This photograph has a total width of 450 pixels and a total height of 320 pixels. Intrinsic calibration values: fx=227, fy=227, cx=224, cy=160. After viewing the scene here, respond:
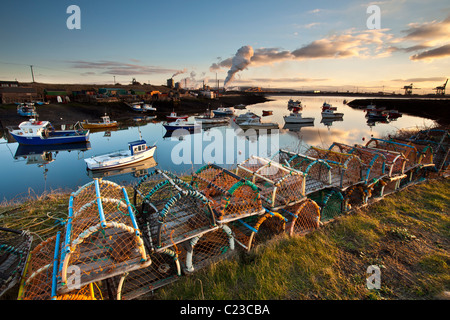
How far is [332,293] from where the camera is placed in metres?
3.58

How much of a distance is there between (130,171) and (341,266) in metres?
15.2

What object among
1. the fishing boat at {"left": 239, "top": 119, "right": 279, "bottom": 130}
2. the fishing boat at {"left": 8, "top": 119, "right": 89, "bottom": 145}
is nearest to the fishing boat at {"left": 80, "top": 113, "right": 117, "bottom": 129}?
the fishing boat at {"left": 8, "top": 119, "right": 89, "bottom": 145}

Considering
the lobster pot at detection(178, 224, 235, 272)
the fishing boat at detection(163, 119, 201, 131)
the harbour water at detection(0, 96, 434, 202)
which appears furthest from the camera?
the fishing boat at detection(163, 119, 201, 131)

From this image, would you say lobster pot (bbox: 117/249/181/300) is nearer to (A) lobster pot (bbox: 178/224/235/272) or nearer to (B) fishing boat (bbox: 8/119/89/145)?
(A) lobster pot (bbox: 178/224/235/272)

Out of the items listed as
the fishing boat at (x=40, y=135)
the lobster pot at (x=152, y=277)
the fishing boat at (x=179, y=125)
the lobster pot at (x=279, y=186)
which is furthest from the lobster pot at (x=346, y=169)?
the fishing boat at (x=179, y=125)

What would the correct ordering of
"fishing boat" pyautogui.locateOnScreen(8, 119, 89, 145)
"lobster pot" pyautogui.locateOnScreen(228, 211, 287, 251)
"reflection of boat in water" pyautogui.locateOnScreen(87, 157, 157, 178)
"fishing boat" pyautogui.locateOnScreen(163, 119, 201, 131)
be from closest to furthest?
"lobster pot" pyautogui.locateOnScreen(228, 211, 287, 251) < "reflection of boat in water" pyautogui.locateOnScreen(87, 157, 157, 178) < "fishing boat" pyautogui.locateOnScreen(8, 119, 89, 145) < "fishing boat" pyautogui.locateOnScreen(163, 119, 201, 131)

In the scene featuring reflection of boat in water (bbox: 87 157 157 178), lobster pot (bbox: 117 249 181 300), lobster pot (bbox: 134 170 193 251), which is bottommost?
reflection of boat in water (bbox: 87 157 157 178)

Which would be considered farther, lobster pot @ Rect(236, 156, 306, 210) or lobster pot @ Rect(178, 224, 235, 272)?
lobster pot @ Rect(236, 156, 306, 210)

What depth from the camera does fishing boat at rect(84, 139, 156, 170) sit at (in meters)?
15.3

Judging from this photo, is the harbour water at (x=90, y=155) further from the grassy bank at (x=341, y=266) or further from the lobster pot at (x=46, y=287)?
the lobster pot at (x=46, y=287)

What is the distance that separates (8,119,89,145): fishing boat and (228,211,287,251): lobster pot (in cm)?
2405

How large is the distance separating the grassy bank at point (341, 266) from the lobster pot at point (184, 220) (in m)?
0.87

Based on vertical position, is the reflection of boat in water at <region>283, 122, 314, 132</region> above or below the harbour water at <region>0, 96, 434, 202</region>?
above
